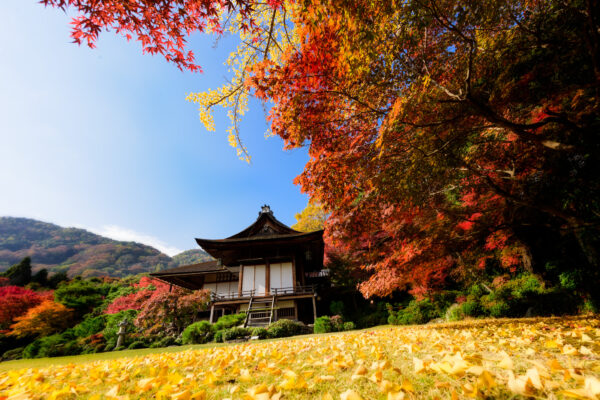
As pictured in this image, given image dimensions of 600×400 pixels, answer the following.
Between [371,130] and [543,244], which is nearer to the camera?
[371,130]

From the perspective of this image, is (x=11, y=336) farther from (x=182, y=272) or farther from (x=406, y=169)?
(x=406, y=169)

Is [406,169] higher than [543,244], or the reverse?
[406,169]

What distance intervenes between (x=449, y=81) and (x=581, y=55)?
6.19 feet

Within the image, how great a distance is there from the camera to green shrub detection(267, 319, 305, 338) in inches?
333

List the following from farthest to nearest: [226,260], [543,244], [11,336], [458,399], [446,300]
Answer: [226,260], [11,336], [446,300], [543,244], [458,399]

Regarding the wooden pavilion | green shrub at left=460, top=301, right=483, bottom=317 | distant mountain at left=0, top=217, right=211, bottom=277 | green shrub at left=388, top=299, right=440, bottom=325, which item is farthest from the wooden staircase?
distant mountain at left=0, top=217, right=211, bottom=277

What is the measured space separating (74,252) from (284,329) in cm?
7210

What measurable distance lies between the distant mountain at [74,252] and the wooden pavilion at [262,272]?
36.1m

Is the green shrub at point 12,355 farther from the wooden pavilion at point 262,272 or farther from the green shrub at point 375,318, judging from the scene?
the green shrub at point 375,318

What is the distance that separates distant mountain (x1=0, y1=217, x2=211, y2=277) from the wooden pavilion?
118 ft

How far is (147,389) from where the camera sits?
55.0 inches

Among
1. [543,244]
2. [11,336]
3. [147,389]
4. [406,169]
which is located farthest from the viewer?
[11,336]

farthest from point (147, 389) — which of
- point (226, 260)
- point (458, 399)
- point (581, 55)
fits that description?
point (226, 260)

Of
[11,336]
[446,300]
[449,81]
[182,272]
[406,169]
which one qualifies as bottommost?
[11,336]
